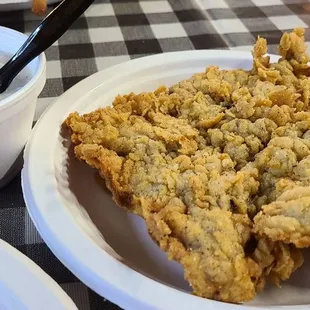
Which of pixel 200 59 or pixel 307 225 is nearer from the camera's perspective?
pixel 307 225

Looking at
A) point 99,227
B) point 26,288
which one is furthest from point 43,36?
point 26,288

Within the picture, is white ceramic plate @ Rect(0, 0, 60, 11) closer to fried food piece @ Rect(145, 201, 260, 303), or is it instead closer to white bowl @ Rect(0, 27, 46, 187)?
white bowl @ Rect(0, 27, 46, 187)

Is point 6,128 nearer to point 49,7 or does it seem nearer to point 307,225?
point 307,225

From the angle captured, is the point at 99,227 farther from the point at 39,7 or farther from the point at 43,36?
the point at 39,7

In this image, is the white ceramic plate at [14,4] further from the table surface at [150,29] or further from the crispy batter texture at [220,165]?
the crispy batter texture at [220,165]

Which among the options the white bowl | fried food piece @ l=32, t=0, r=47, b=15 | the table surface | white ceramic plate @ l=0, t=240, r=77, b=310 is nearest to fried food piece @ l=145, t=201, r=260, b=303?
white ceramic plate @ l=0, t=240, r=77, b=310

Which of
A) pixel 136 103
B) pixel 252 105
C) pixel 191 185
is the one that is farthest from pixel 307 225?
pixel 136 103
